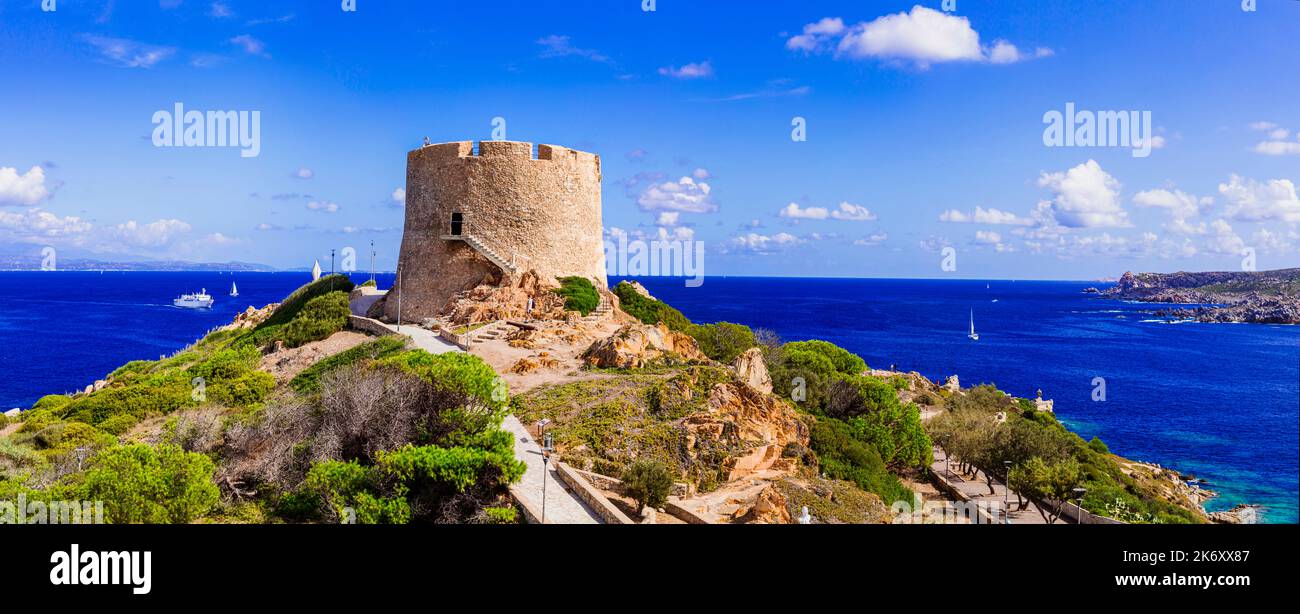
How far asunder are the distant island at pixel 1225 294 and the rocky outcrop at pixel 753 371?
98.8 ft

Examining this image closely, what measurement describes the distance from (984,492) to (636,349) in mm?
13500

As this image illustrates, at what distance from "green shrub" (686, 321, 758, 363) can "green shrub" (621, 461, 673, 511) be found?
17.4 meters

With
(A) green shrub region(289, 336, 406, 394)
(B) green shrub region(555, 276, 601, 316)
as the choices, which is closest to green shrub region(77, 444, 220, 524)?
(A) green shrub region(289, 336, 406, 394)

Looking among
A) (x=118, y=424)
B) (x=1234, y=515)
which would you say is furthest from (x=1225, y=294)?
(x=118, y=424)

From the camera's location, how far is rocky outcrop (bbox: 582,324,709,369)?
2208 cm

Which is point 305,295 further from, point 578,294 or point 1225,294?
point 1225,294

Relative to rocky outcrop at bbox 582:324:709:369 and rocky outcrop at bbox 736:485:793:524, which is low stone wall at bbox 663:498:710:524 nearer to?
rocky outcrop at bbox 736:485:793:524

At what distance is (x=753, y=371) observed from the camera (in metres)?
23.4

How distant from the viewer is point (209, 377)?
85.0 ft

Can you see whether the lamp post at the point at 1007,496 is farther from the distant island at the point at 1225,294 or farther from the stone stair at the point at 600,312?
the distant island at the point at 1225,294

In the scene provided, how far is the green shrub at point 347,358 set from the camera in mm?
Result: 23609
